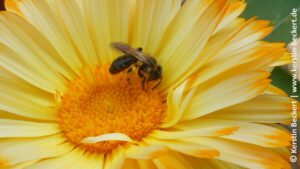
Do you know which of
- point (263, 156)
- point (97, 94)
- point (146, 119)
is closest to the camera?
point (263, 156)

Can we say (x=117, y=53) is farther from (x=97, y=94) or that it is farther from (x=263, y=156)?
(x=263, y=156)

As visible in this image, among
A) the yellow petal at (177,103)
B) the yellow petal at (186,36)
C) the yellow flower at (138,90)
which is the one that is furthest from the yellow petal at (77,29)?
the yellow petal at (177,103)

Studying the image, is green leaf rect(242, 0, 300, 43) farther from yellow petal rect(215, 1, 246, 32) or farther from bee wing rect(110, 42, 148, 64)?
bee wing rect(110, 42, 148, 64)

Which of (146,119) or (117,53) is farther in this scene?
(117,53)

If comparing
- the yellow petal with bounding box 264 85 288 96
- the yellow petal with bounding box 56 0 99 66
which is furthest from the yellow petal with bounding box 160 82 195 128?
the yellow petal with bounding box 56 0 99 66

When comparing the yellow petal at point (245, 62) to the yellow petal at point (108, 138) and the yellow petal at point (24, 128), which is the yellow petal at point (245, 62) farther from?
the yellow petal at point (24, 128)

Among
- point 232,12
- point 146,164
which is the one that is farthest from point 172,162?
point 232,12

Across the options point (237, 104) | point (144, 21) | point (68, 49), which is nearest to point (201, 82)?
point (237, 104)
